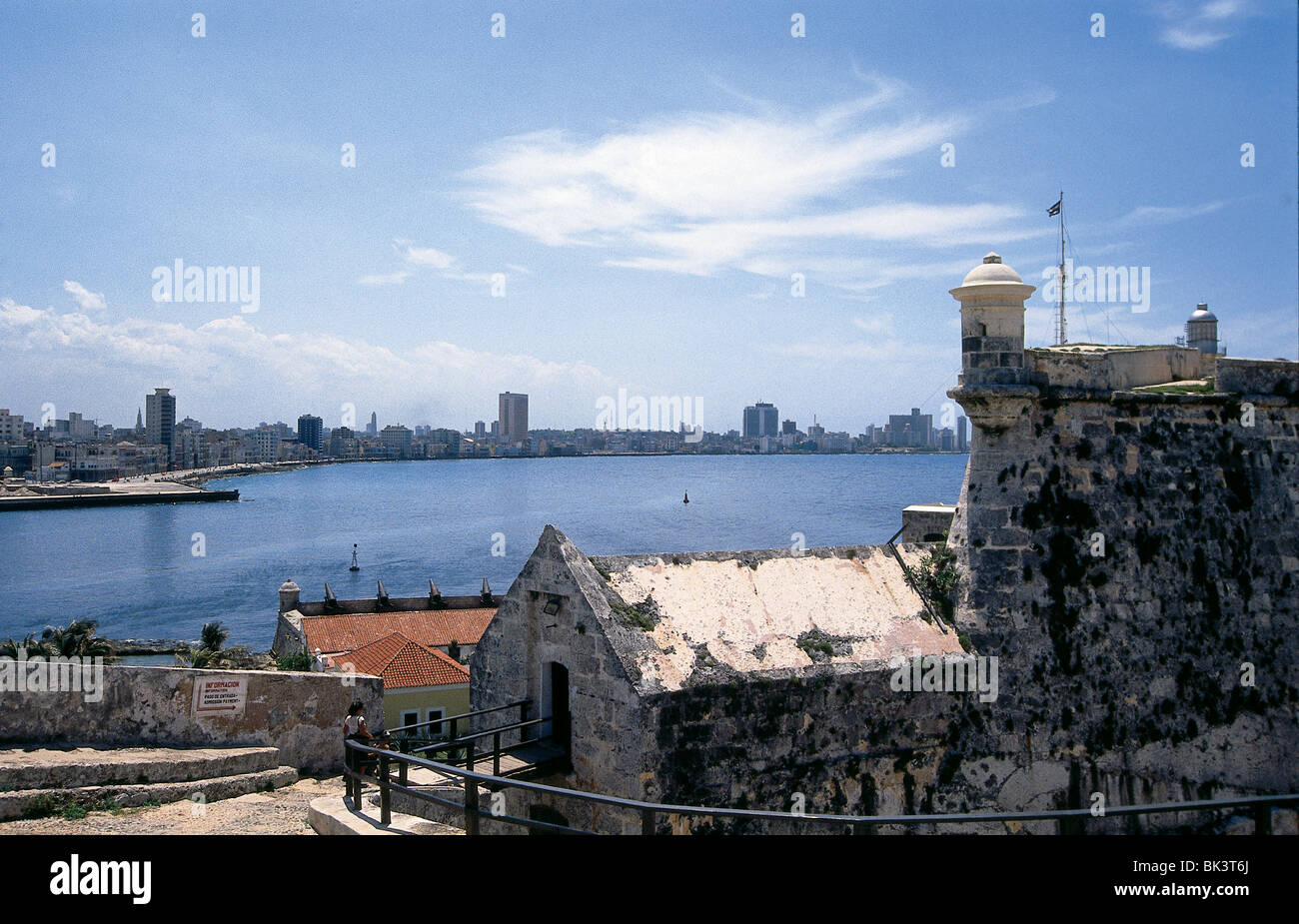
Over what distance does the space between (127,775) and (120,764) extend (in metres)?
0.15

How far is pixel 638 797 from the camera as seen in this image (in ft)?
29.5

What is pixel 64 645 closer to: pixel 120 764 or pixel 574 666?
pixel 120 764

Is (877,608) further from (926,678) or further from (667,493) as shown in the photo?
(667,493)

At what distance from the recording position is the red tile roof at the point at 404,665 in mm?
37781

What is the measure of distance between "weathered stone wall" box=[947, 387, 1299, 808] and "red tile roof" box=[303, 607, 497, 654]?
39571 millimetres

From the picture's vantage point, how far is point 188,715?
11.4 metres

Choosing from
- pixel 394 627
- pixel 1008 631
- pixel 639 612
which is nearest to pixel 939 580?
pixel 1008 631

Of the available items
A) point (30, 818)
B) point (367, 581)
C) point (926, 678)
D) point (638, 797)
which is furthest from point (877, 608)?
point (367, 581)

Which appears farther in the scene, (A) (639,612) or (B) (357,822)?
(A) (639,612)

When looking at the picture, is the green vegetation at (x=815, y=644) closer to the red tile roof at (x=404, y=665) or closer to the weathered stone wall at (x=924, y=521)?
the weathered stone wall at (x=924, y=521)

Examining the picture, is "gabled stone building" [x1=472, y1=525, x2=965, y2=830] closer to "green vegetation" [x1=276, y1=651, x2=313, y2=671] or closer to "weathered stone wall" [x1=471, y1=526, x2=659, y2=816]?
"weathered stone wall" [x1=471, y1=526, x2=659, y2=816]

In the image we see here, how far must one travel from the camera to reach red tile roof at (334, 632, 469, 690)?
37781mm

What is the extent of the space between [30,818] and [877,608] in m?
9.10
